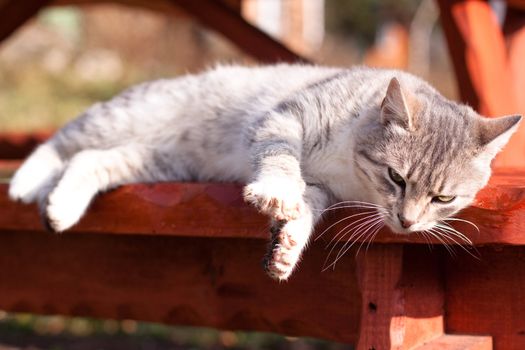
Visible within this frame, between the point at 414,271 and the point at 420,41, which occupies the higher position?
the point at 414,271

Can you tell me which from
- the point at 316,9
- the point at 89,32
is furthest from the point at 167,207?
the point at 316,9

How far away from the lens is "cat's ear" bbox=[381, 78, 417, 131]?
1768 millimetres

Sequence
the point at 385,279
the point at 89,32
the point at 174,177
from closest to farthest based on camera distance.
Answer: the point at 385,279 < the point at 174,177 < the point at 89,32

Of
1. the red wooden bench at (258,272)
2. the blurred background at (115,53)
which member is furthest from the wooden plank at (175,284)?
the blurred background at (115,53)

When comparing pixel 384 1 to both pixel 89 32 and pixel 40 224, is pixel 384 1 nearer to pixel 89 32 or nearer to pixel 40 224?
pixel 89 32

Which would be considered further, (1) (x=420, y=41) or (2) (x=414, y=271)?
(1) (x=420, y=41)

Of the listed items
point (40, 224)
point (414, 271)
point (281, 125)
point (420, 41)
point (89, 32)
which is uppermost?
point (281, 125)

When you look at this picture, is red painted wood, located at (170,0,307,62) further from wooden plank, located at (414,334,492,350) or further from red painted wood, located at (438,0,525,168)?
wooden plank, located at (414,334,492,350)

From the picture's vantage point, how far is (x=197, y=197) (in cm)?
183

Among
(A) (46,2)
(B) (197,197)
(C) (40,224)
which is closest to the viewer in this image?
(B) (197,197)

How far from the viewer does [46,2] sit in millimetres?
3590

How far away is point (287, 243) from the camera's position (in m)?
1.63

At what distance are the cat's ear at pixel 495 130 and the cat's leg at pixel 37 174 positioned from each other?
1209 mm

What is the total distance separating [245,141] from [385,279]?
2.23ft
